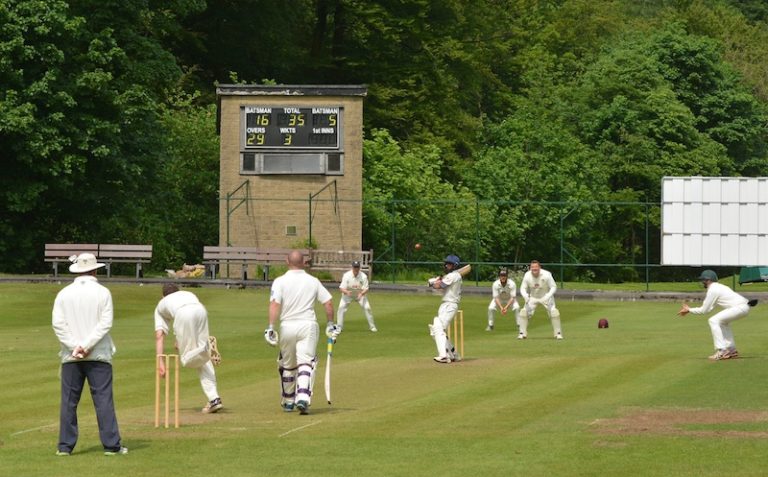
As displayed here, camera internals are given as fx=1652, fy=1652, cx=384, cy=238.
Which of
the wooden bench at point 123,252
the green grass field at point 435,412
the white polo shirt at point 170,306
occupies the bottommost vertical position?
the green grass field at point 435,412

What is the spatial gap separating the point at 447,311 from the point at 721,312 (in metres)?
4.75

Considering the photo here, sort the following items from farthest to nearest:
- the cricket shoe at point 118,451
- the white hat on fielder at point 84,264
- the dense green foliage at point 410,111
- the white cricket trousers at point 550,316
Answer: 1. the dense green foliage at point 410,111
2. the white cricket trousers at point 550,316
3. the cricket shoe at point 118,451
4. the white hat on fielder at point 84,264

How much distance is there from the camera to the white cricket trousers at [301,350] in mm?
19781

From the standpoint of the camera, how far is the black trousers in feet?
52.8

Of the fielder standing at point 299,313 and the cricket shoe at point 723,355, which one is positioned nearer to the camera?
the fielder standing at point 299,313

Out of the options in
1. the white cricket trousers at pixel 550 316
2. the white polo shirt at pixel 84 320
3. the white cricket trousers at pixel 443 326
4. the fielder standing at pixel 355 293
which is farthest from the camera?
the fielder standing at pixel 355 293

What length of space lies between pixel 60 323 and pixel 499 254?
53594 millimetres

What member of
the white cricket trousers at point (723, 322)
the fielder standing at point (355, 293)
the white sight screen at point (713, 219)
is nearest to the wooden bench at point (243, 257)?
the white sight screen at point (713, 219)

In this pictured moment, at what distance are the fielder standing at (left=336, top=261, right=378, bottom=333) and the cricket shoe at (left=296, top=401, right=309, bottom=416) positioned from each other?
54.4ft

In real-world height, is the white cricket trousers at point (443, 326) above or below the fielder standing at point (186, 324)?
below

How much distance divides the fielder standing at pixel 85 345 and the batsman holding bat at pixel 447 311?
1228cm

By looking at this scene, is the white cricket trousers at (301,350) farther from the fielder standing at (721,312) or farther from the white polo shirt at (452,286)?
the fielder standing at (721,312)

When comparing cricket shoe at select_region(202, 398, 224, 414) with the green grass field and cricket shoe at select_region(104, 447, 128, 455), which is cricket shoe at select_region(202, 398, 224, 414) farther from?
cricket shoe at select_region(104, 447, 128, 455)

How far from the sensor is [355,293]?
38188 millimetres
